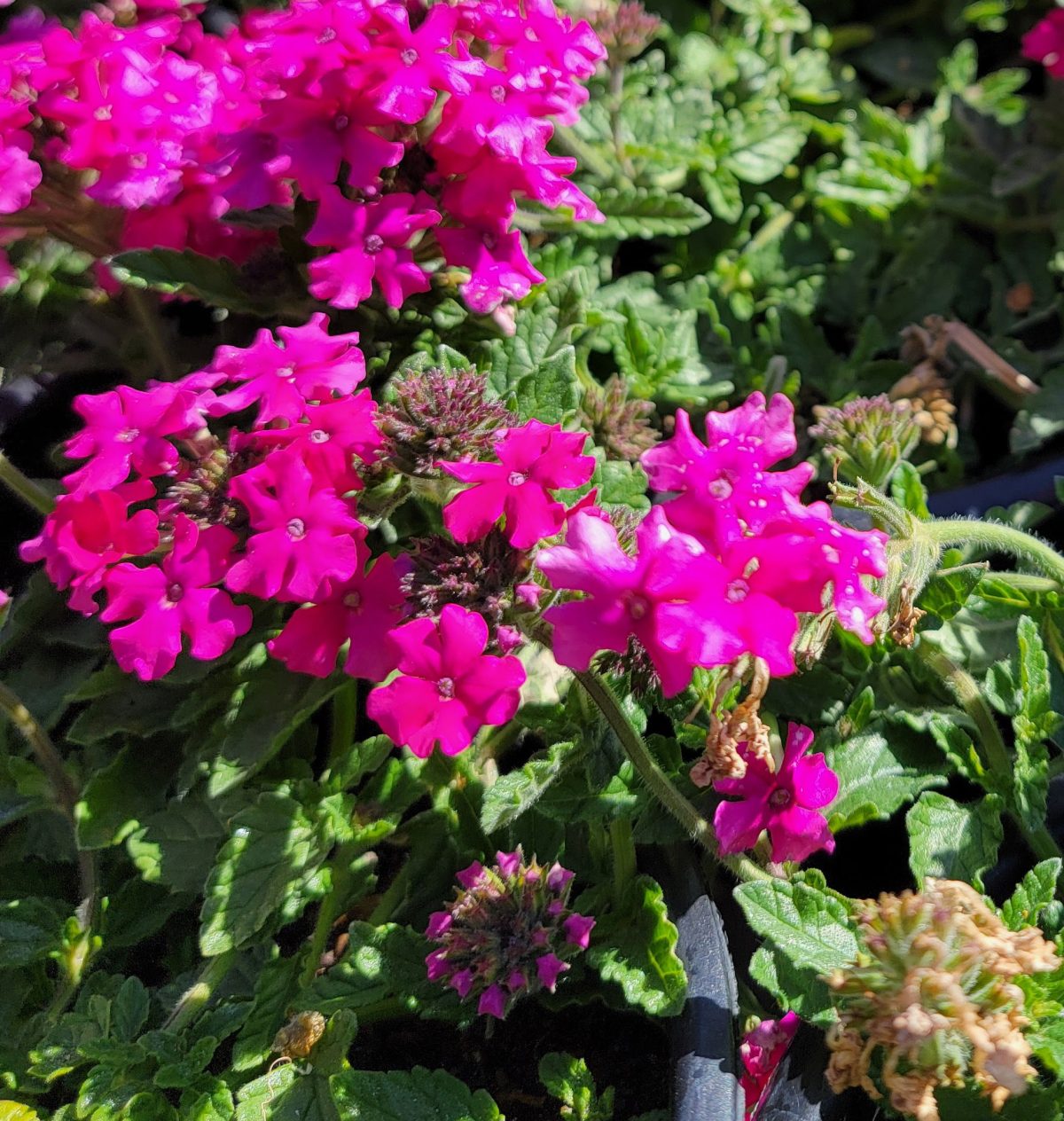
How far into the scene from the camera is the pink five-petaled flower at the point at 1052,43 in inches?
80.2

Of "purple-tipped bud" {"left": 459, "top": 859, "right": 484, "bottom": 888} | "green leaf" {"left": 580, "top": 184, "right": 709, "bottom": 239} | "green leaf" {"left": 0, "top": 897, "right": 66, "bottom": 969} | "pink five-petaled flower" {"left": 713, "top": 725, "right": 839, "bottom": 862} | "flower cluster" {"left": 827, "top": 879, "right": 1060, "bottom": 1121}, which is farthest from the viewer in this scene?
Answer: "green leaf" {"left": 580, "top": 184, "right": 709, "bottom": 239}

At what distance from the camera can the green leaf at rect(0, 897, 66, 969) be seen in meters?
1.31

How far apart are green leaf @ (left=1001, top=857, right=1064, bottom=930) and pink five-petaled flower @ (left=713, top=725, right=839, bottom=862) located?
0.19 m

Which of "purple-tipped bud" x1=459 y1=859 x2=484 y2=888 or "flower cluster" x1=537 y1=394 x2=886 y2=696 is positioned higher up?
"flower cluster" x1=537 y1=394 x2=886 y2=696

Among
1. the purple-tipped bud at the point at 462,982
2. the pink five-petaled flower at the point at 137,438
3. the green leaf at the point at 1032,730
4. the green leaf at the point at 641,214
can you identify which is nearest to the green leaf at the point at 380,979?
the purple-tipped bud at the point at 462,982

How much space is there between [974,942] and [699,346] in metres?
1.32

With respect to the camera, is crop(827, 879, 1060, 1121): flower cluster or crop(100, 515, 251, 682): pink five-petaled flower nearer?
crop(827, 879, 1060, 1121): flower cluster

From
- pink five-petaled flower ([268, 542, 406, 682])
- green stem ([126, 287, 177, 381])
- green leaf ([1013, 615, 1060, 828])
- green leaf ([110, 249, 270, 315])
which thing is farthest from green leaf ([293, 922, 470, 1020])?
green stem ([126, 287, 177, 381])

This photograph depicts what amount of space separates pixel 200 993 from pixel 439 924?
0.36 meters

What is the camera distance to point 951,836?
1192 millimetres

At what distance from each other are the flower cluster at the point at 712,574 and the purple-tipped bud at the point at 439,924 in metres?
0.40

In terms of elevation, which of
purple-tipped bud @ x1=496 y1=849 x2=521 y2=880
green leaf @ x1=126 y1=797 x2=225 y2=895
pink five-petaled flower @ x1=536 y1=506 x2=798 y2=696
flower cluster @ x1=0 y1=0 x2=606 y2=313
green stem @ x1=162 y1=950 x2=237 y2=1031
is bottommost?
green stem @ x1=162 y1=950 x2=237 y2=1031

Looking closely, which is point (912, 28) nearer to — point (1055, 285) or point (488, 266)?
point (1055, 285)

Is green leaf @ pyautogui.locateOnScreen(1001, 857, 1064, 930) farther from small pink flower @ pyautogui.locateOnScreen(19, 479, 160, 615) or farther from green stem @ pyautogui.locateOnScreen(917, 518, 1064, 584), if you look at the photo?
small pink flower @ pyautogui.locateOnScreen(19, 479, 160, 615)
